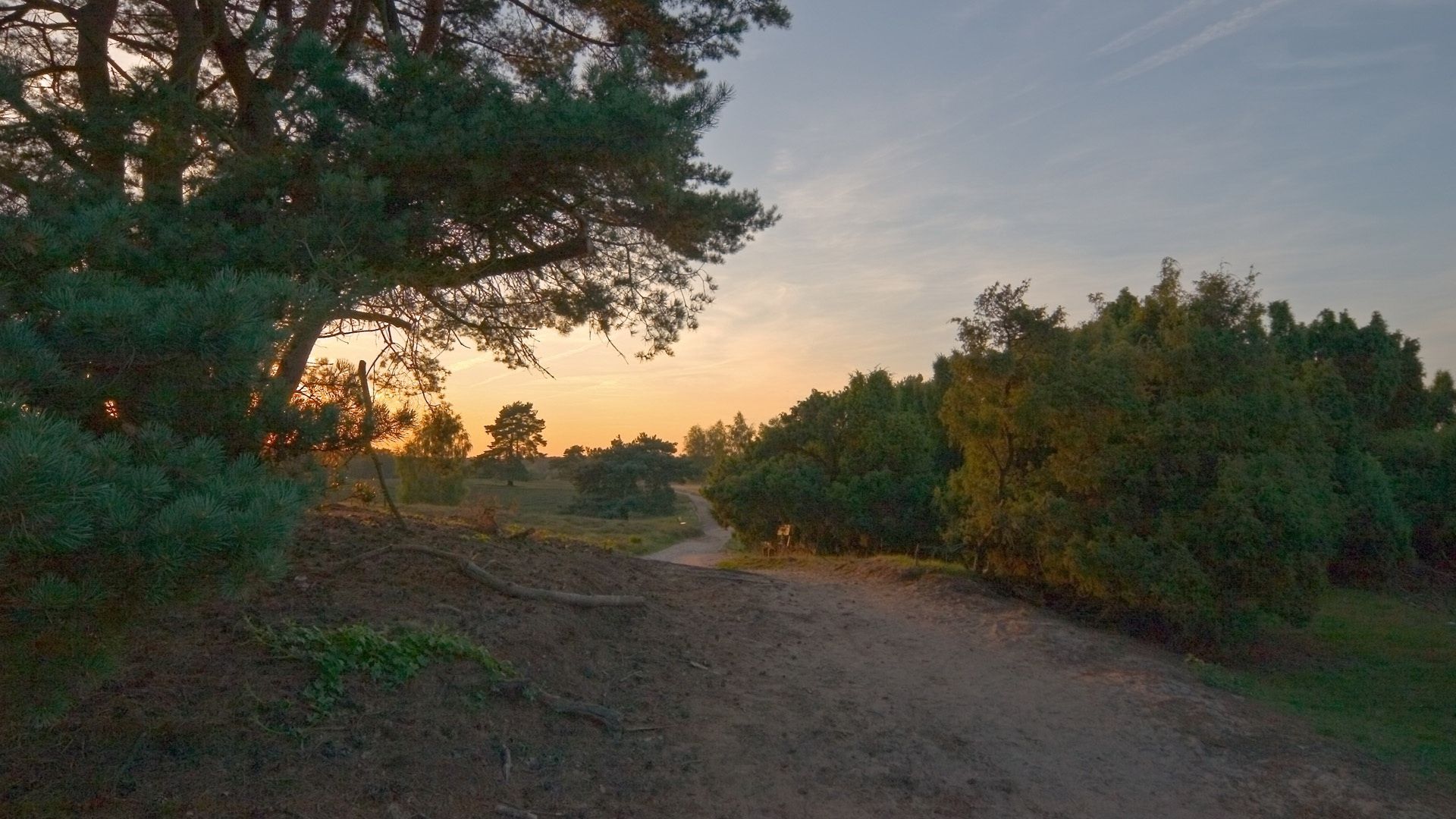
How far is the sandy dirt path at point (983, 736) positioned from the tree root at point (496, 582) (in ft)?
3.72

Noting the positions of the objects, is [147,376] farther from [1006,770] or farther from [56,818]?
[1006,770]

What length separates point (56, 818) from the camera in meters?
4.28

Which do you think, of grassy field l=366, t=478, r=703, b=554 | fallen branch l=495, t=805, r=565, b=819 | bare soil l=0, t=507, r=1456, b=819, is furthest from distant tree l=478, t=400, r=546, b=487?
fallen branch l=495, t=805, r=565, b=819

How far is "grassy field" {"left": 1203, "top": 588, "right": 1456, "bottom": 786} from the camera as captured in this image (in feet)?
28.6

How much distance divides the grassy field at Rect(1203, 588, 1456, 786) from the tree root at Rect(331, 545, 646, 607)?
6141mm

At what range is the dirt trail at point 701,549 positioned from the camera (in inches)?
784

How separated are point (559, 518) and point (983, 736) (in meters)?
22.5

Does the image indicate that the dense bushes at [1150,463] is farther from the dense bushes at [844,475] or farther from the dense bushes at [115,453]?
the dense bushes at [115,453]

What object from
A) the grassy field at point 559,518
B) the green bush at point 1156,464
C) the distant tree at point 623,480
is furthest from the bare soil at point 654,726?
the distant tree at point 623,480

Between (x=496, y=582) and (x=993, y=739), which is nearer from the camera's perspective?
(x=993, y=739)

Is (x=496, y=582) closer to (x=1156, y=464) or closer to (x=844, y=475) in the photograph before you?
(x=1156, y=464)

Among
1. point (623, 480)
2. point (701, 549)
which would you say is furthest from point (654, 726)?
point (623, 480)

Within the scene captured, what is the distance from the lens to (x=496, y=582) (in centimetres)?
842

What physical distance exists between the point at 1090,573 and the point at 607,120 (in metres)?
7.82
